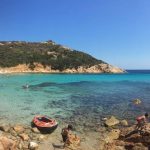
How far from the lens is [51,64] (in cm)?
14162

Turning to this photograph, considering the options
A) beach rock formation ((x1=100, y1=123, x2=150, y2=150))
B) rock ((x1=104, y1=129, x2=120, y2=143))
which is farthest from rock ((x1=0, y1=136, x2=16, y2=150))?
rock ((x1=104, y1=129, x2=120, y2=143))

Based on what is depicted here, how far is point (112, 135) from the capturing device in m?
23.2

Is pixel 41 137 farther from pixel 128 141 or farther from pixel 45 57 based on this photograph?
Answer: pixel 45 57

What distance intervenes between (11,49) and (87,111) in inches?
5173

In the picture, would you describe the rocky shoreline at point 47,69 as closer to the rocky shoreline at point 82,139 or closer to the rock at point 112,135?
the rocky shoreline at point 82,139

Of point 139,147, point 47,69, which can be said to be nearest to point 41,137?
point 139,147

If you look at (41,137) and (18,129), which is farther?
(18,129)

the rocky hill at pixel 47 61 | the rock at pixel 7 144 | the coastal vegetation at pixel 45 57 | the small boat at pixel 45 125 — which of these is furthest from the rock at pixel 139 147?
the coastal vegetation at pixel 45 57

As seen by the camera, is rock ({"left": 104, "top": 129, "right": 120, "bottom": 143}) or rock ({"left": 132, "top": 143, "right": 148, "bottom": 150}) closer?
rock ({"left": 132, "top": 143, "right": 148, "bottom": 150})

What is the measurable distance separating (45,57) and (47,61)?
4401mm

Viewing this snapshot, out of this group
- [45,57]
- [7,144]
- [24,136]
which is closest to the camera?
[7,144]

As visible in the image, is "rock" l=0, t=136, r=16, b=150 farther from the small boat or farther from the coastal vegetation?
the coastal vegetation

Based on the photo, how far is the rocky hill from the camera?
13425 cm

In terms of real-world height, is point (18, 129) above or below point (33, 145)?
above
